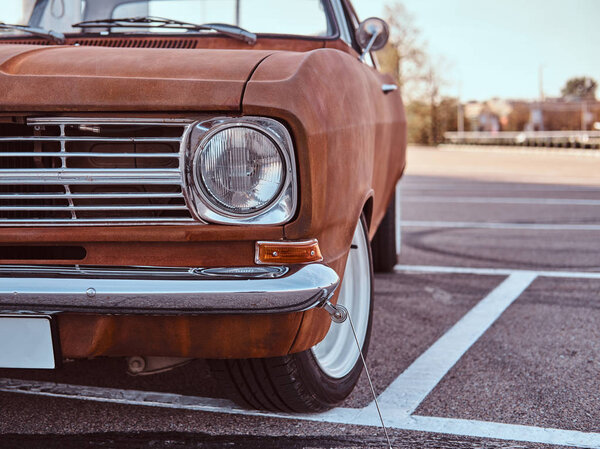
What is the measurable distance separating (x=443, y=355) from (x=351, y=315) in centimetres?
66

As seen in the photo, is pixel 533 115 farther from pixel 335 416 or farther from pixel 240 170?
pixel 240 170

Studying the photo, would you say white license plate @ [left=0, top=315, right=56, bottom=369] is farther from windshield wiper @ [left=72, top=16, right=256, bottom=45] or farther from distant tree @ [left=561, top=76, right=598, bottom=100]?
distant tree @ [left=561, top=76, right=598, bottom=100]

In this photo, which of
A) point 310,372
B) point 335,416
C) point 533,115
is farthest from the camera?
point 533,115

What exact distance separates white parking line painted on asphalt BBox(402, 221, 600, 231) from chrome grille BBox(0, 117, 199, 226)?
589 cm

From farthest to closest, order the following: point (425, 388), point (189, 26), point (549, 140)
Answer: point (549, 140)
point (189, 26)
point (425, 388)

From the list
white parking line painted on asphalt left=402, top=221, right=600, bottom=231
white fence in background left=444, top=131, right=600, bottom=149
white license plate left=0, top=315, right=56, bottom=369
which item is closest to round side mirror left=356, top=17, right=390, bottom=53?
white license plate left=0, top=315, right=56, bottom=369

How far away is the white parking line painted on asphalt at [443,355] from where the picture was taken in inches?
117

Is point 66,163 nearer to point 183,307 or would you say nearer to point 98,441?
point 183,307

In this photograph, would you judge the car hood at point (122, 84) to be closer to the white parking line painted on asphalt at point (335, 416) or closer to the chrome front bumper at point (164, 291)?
the chrome front bumper at point (164, 291)

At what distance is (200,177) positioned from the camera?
223cm

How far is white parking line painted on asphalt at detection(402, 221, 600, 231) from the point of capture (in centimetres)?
765

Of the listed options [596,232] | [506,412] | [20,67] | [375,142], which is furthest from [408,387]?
[596,232]

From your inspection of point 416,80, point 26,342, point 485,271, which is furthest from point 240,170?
point 416,80

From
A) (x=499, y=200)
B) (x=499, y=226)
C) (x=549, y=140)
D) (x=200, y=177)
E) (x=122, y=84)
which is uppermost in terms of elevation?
(x=122, y=84)
